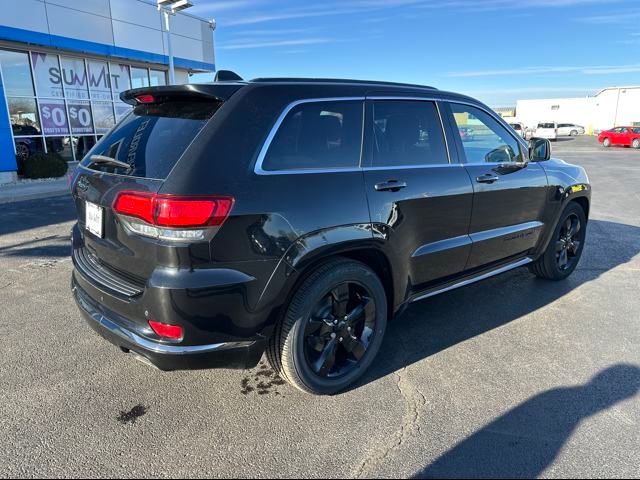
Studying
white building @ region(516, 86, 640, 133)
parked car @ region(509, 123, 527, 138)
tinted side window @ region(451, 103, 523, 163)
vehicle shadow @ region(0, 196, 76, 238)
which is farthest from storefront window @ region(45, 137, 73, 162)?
white building @ region(516, 86, 640, 133)

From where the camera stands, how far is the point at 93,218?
272cm

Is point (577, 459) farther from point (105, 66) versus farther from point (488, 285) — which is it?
point (105, 66)

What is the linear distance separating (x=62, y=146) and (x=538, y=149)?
15.3 m

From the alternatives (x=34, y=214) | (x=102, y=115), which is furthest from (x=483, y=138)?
(x=102, y=115)

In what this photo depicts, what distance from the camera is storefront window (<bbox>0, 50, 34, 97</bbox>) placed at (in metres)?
13.1

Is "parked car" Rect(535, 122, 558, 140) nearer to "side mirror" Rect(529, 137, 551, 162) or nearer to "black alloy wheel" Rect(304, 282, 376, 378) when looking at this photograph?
"side mirror" Rect(529, 137, 551, 162)

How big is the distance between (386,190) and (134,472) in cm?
209

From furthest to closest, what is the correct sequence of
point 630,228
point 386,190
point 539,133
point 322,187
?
1. point 539,133
2. point 630,228
3. point 386,190
4. point 322,187

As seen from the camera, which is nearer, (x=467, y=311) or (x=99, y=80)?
(x=467, y=311)

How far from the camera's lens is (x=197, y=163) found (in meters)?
2.30

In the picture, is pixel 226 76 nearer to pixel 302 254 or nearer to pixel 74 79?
pixel 302 254

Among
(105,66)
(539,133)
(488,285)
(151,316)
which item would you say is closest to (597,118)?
(539,133)

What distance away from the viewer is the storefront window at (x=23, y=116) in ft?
44.1

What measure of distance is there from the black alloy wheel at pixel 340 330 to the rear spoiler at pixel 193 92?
130cm
